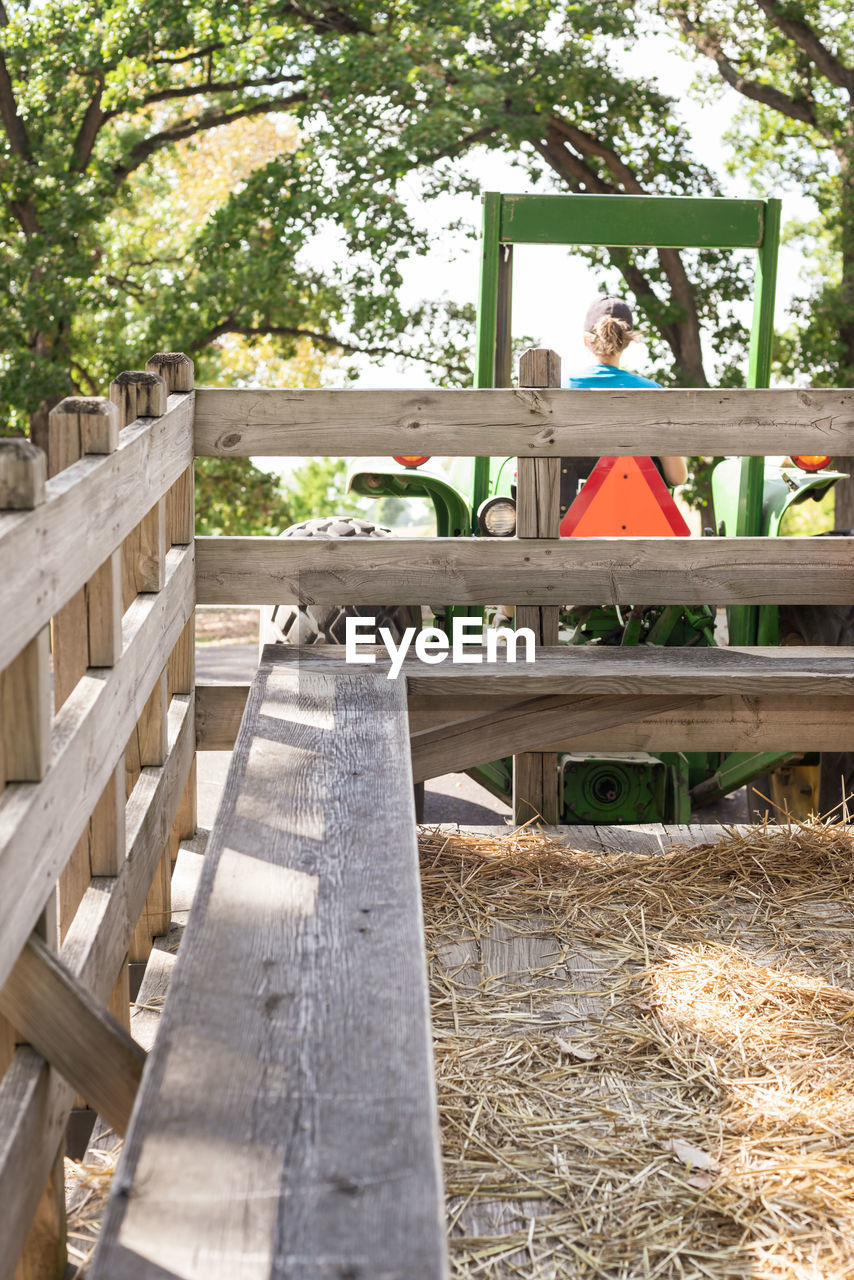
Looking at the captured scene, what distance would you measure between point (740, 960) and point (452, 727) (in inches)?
45.2

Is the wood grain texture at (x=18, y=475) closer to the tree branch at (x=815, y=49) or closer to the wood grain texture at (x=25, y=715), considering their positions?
the wood grain texture at (x=25, y=715)

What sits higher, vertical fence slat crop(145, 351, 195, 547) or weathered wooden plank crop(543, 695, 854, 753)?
vertical fence slat crop(145, 351, 195, 547)

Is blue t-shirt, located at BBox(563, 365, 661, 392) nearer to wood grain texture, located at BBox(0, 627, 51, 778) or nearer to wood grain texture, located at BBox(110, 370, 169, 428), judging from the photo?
wood grain texture, located at BBox(110, 370, 169, 428)

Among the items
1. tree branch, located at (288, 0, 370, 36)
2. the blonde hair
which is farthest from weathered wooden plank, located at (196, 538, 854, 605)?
tree branch, located at (288, 0, 370, 36)

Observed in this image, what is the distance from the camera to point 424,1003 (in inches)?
67.4

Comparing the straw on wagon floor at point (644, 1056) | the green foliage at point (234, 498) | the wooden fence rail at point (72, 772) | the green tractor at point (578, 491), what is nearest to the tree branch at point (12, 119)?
the green foliage at point (234, 498)

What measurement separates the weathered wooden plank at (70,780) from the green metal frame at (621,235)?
2521 millimetres

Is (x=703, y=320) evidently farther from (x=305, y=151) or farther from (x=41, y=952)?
(x=41, y=952)

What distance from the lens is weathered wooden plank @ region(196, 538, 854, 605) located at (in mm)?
4180

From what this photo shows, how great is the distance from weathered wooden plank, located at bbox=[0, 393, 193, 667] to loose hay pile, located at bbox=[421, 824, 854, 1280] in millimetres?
1145

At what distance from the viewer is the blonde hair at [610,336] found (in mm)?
4930

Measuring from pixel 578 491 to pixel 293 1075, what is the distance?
373 cm

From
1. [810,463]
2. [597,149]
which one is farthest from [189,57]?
[810,463]

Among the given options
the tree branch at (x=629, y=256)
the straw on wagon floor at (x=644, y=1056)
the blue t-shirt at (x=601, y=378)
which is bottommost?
the straw on wagon floor at (x=644, y=1056)
